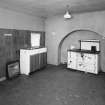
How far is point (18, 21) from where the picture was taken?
482 cm

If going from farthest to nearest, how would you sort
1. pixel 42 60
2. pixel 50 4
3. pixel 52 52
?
pixel 52 52 < pixel 42 60 < pixel 50 4

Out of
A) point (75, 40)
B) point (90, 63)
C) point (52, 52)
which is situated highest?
point (75, 40)

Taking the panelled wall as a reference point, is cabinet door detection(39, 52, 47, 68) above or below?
below

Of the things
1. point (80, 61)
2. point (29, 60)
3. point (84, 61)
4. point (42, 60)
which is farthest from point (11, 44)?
point (84, 61)

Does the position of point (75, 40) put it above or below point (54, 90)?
above

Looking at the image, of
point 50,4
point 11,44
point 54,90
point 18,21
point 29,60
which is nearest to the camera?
point 54,90

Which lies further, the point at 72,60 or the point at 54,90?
the point at 72,60

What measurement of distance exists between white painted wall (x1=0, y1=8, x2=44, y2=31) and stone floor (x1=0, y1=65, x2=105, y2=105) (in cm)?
211

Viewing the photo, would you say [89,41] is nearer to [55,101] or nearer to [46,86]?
[46,86]

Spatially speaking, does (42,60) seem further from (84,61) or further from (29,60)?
(84,61)

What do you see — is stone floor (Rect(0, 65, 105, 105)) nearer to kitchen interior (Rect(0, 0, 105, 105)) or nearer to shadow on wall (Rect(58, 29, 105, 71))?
kitchen interior (Rect(0, 0, 105, 105))

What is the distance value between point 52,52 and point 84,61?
77.4 inches

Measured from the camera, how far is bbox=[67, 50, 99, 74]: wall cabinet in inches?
189

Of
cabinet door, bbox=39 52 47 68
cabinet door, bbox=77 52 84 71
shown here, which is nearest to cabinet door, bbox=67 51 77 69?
cabinet door, bbox=77 52 84 71
